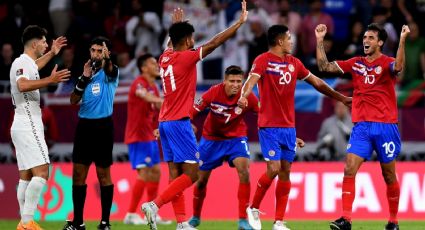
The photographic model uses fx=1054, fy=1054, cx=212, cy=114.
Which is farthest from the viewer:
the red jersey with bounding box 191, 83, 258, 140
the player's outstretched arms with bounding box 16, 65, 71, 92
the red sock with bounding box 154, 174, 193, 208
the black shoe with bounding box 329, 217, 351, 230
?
the red jersey with bounding box 191, 83, 258, 140

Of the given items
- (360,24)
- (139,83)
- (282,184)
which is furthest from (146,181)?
(360,24)

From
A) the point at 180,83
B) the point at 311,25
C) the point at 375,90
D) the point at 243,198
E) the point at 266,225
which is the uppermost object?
the point at 311,25

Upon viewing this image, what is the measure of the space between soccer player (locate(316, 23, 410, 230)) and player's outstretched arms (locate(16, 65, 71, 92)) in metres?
3.32

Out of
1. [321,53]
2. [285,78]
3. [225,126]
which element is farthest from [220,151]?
[321,53]

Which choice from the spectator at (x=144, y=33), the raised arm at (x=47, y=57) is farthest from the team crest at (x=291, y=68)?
the spectator at (x=144, y=33)

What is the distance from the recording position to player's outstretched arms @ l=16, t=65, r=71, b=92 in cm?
1306

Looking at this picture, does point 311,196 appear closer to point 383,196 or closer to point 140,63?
point 383,196

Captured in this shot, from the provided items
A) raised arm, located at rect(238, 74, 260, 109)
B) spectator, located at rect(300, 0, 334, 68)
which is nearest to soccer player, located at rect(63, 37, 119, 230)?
raised arm, located at rect(238, 74, 260, 109)

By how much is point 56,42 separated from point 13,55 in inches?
297

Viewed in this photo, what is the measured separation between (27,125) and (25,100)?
33 centimetres

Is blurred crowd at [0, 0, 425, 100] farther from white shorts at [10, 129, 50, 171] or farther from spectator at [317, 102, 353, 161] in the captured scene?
white shorts at [10, 129, 50, 171]

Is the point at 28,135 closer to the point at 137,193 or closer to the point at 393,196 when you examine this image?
the point at 137,193

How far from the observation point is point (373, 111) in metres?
13.7

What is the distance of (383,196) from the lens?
1858cm
